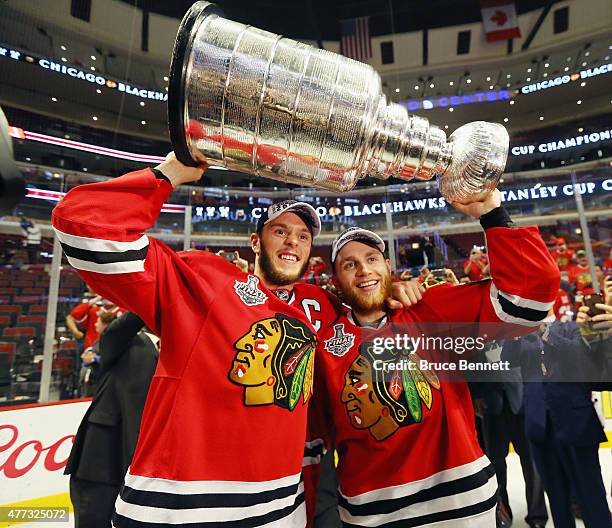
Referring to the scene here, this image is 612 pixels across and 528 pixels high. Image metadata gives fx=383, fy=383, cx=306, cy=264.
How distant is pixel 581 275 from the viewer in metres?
5.38

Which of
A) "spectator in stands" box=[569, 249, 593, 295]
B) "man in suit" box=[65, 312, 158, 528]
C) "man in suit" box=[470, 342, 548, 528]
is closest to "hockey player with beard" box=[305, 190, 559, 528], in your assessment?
"man in suit" box=[65, 312, 158, 528]

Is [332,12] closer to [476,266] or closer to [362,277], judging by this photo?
[476,266]

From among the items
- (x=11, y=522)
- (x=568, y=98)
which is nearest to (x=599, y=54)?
(x=568, y=98)

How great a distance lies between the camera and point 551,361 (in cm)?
207

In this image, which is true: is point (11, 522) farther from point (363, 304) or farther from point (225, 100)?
point (225, 100)

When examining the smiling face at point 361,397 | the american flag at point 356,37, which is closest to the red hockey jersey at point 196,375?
the smiling face at point 361,397

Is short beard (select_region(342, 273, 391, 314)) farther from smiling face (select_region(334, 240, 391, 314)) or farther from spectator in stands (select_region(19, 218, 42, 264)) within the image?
spectator in stands (select_region(19, 218, 42, 264))

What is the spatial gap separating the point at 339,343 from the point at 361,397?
Answer: 18 cm

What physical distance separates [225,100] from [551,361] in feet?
7.11

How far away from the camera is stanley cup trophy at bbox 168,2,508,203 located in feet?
2.34

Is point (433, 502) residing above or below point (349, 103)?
below

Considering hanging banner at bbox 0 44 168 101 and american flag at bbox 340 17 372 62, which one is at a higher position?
hanging banner at bbox 0 44 168 101

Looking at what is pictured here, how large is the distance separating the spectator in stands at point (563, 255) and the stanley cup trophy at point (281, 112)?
5875mm

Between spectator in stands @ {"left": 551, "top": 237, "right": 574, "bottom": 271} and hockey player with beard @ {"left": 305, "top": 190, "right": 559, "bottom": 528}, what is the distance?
18.0ft
